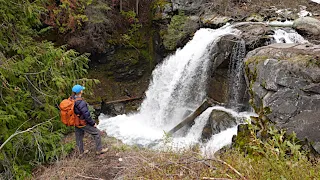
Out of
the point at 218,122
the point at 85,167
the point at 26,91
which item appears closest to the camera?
the point at 85,167

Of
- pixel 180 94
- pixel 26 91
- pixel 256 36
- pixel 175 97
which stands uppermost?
pixel 256 36

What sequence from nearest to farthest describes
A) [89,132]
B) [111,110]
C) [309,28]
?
[89,132]
[309,28]
[111,110]

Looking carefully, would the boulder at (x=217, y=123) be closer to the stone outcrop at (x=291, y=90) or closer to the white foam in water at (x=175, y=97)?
the white foam in water at (x=175, y=97)

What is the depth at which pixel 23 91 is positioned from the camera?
5.34 meters

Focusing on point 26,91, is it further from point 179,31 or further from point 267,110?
point 179,31

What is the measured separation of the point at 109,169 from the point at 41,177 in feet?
3.80

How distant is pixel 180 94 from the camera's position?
1045 cm

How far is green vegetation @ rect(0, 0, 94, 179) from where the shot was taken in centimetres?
478

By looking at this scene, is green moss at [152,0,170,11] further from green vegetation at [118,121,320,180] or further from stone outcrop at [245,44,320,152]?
green vegetation at [118,121,320,180]

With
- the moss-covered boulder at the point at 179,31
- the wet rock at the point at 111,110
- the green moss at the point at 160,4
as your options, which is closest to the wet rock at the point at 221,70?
the moss-covered boulder at the point at 179,31

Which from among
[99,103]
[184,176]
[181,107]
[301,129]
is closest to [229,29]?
[181,107]

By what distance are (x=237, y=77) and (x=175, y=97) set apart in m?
2.64

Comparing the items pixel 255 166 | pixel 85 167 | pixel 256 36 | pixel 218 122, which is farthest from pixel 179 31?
pixel 255 166

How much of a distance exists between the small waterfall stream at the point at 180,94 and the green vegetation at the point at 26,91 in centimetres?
387
